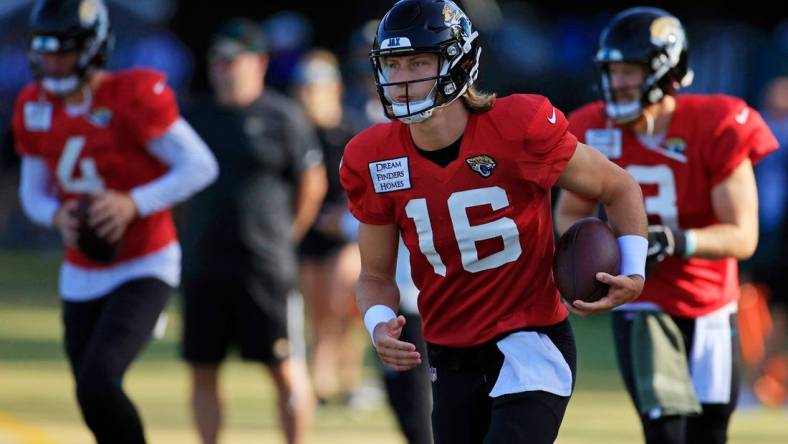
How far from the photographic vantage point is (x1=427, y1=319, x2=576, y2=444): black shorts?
4.43 metres

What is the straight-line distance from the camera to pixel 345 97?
13188 mm

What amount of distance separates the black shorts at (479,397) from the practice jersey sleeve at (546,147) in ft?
1.69

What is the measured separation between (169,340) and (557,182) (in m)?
7.83

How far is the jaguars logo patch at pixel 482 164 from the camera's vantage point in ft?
14.7

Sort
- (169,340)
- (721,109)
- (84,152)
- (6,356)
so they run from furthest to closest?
(169,340) → (6,356) → (84,152) → (721,109)

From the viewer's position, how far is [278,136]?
7797 millimetres

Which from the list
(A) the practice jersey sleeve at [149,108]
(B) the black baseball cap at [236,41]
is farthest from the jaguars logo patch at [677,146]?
(B) the black baseball cap at [236,41]

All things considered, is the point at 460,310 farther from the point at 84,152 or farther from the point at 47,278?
the point at 47,278

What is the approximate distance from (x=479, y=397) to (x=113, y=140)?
2.34 meters

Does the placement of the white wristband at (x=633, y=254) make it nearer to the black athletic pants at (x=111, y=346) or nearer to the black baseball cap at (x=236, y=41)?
the black athletic pants at (x=111, y=346)

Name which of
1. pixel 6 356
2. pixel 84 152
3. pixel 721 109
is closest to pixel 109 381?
pixel 84 152

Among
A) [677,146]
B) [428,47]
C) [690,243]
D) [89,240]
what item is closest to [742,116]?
[677,146]

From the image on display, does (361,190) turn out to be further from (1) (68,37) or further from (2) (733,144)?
(1) (68,37)

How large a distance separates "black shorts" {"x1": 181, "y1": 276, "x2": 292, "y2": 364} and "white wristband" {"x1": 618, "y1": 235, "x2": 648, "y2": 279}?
311 cm
